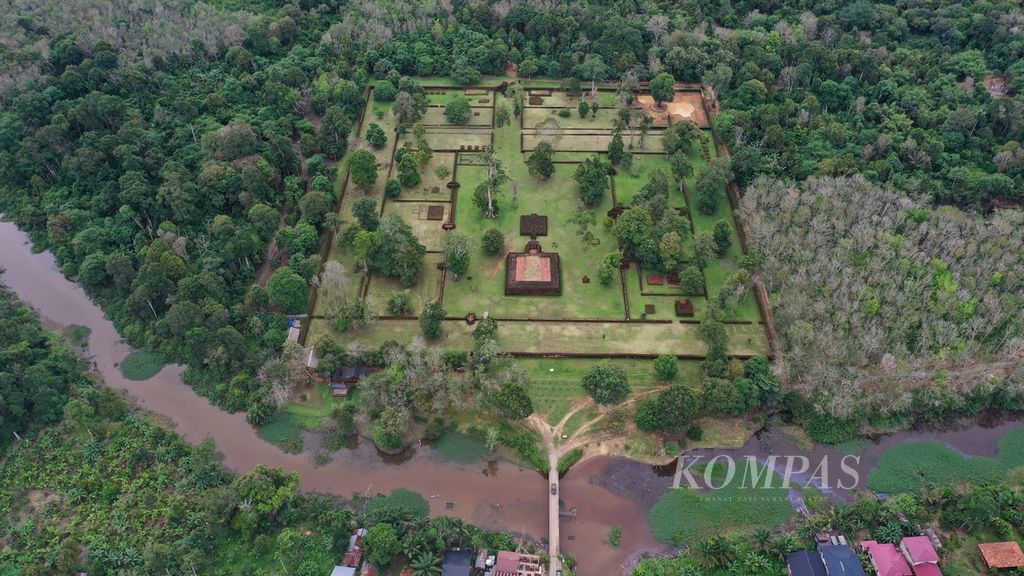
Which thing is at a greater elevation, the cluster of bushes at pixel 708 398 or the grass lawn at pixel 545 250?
the grass lawn at pixel 545 250

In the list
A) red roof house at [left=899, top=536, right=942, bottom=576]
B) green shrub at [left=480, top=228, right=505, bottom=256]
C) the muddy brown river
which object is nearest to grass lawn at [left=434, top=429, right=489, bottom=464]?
the muddy brown river

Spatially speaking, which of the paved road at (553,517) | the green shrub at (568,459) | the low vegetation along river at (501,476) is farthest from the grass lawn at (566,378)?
the low vegetation along river at (501,476)

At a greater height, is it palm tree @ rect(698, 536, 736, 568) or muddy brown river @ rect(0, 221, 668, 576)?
muddy brown river @ rect(0, 221, 668, 576)

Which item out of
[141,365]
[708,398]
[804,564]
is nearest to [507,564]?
[804,564]

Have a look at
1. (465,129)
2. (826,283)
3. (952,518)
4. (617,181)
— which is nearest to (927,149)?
(826,283)

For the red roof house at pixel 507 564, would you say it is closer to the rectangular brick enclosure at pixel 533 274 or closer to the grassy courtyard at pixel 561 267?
the grassy courtyard at pixel 561 267

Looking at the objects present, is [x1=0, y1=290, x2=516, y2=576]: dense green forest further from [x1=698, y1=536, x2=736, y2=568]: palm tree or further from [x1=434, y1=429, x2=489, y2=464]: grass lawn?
[x1=698, y1=536, x2=736, y2=568]: palm tree
